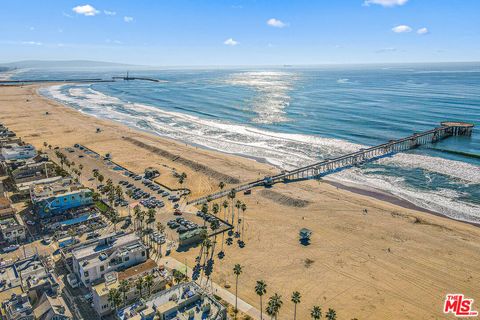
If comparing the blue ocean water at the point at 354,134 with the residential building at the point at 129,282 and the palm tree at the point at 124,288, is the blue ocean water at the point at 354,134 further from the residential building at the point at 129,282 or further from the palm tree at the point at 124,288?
the palm tree at the point at 124,288

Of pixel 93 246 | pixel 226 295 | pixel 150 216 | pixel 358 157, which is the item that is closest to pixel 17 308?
pixel 93 246

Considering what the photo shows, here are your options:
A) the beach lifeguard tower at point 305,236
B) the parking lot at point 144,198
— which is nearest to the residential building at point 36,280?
the parking lot at point 144,198

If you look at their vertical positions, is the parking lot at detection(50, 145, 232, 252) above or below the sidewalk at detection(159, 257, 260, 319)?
above

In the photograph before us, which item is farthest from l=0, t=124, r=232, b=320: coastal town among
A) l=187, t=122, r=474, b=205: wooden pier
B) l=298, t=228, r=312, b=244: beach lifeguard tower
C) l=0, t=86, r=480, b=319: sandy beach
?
l=187, t=122, r=474, b=205: wooden pier

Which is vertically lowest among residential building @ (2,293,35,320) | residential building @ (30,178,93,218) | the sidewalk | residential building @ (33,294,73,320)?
the sidewalk

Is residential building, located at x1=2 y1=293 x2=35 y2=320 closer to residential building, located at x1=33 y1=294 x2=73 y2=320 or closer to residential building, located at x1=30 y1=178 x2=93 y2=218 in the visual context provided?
residential building, located at x1=33 y1=294 x2=73 y2=320

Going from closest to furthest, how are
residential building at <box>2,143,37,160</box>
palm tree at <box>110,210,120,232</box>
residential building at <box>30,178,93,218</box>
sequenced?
palm tree at <box>110,210,120,232</box> → residential building at <box>30,178,93,218</box> → residential building at <box>2,143,37,160</box>

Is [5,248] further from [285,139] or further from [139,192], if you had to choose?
[285,139]

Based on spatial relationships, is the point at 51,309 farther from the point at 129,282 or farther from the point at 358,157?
the point at 358,157
